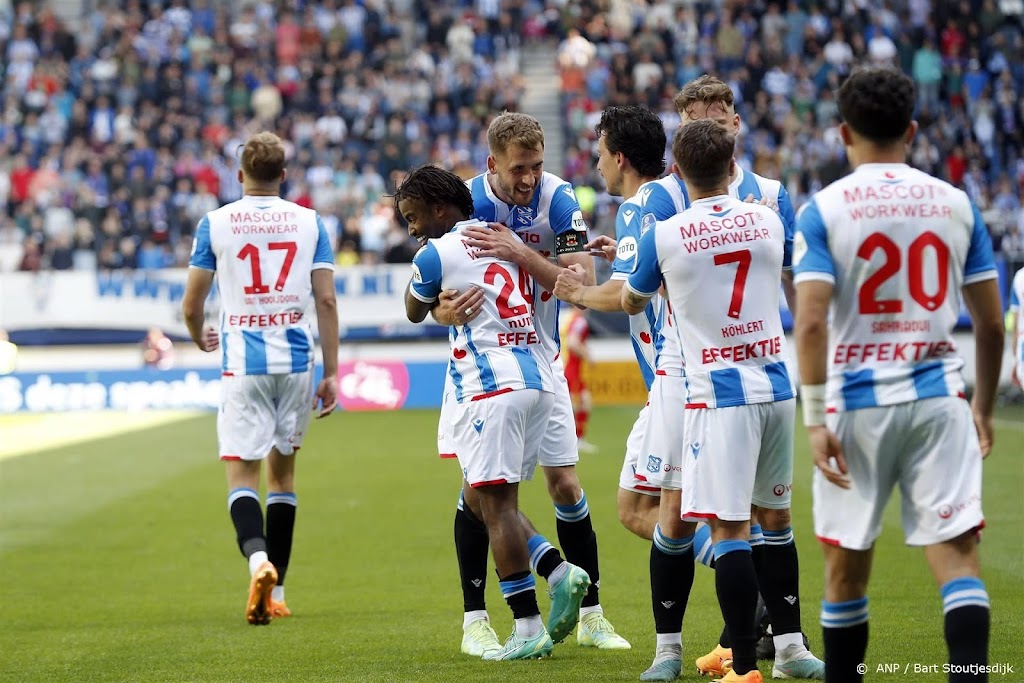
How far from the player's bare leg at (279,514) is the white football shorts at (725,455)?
309 centimetres

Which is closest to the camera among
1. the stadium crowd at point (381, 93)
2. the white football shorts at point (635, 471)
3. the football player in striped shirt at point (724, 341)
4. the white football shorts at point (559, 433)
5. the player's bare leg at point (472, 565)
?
the football player in striped shirt at point (724, 341)

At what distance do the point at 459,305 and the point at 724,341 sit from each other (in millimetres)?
1250

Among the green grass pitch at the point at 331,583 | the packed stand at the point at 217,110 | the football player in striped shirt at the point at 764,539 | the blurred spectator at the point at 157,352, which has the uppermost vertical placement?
the packed stand at the point at 217,110

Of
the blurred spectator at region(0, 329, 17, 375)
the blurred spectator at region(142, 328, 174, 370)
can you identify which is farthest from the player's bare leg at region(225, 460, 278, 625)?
the blurred spectator at region(0, 329, 17, 375)

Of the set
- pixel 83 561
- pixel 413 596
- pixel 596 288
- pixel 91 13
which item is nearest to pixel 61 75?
pixel 91 13

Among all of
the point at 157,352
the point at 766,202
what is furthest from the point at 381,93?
the point at 766,202

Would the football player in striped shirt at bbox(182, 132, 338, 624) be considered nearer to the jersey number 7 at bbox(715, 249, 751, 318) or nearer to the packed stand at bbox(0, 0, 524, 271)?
the jersey number 7 at bbox(715, 249, 751, 318)

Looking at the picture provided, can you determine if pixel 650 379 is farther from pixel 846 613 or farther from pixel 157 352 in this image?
pixel 157 352

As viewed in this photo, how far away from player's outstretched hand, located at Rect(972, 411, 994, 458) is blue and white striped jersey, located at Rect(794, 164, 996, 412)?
24cm

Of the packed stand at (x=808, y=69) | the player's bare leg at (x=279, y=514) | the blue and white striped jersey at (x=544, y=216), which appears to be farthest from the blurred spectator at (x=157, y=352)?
the blue and white striped jersey at (x=544, y=216)

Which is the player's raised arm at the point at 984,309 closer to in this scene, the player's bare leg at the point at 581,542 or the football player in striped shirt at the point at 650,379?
the football player in striped shirt at the point at 650,379

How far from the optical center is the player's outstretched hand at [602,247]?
19.7ft

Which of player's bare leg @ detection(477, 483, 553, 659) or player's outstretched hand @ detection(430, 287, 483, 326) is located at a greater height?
player's outstretched hand @ detection(430, 287, 483, 326)

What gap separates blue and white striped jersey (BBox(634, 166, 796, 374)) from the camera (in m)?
5.65
